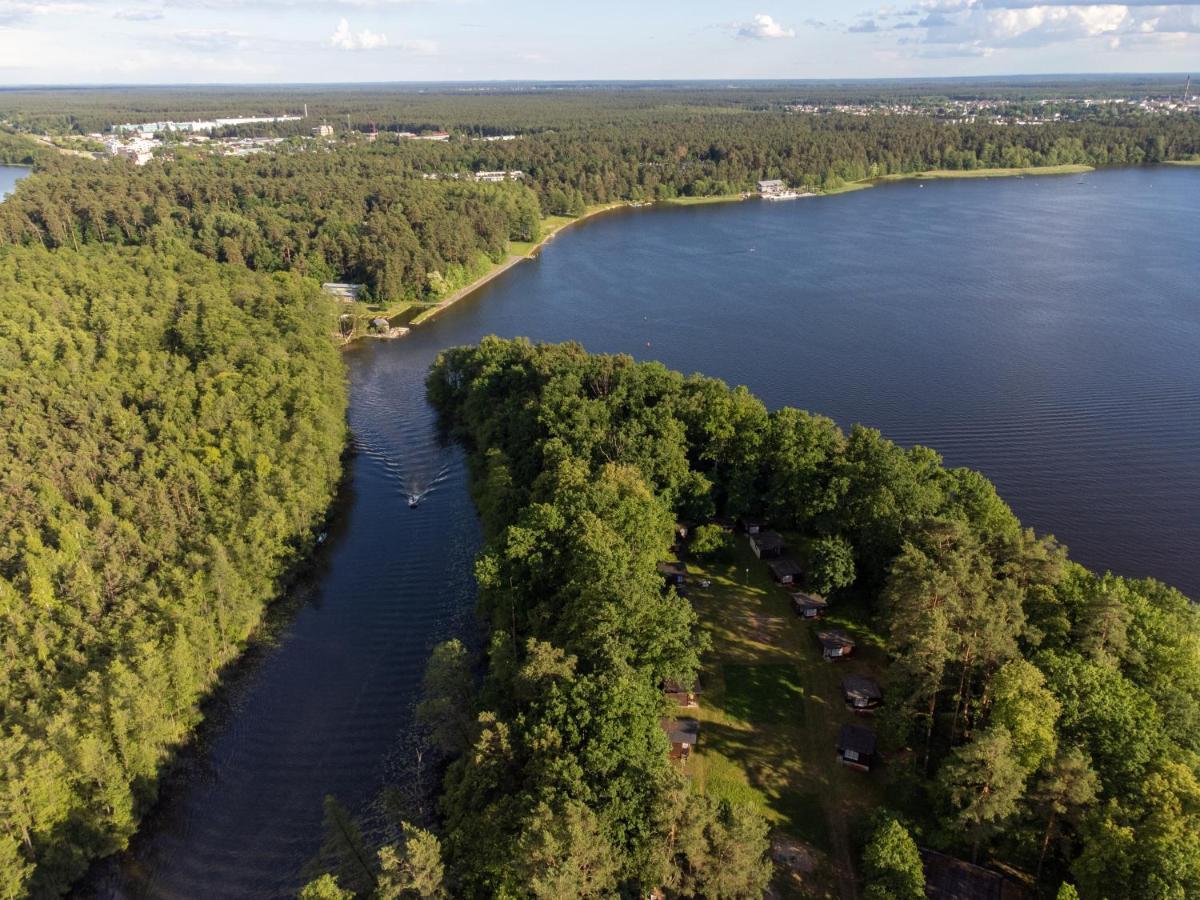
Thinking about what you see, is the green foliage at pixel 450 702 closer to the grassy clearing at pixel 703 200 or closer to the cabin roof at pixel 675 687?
the cabin roof at pixel 675 687

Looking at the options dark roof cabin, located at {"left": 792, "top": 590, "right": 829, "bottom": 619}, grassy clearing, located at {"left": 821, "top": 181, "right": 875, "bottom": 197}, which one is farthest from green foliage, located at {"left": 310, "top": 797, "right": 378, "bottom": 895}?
grassy clearing, located at {"left": 821, "top": 181, "right": 875, "bottom": 197}

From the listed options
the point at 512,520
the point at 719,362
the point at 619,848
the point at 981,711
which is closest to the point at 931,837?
the point at 981,711

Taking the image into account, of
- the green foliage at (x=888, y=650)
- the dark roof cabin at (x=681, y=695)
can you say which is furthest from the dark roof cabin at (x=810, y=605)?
the dark roof cabin at (x=681, y=695)

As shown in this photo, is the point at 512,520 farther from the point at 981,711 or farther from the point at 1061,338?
the point at 1061,338

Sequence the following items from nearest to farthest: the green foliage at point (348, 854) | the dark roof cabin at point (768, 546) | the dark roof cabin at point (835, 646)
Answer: the green foliage at point (348, 854) → the dark roof cabin at point (835, 646) → the dark roof cabin at point (768, 546)

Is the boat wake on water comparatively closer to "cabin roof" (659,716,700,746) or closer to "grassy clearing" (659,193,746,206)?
"cabin roof" (659,716,700,746)

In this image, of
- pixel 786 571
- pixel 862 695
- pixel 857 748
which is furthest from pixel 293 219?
pixel 857 748

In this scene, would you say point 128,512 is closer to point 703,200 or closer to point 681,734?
point 681,734
